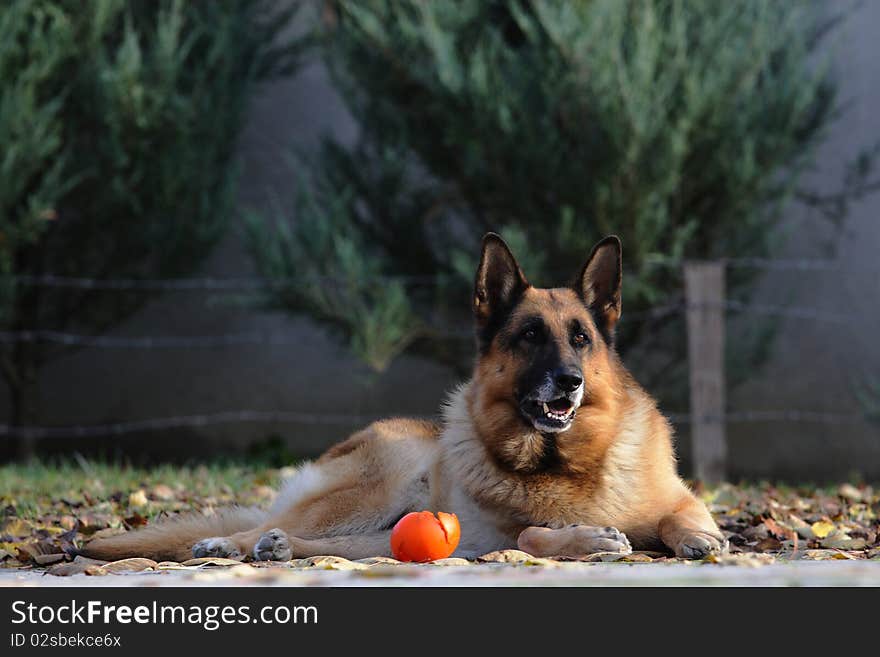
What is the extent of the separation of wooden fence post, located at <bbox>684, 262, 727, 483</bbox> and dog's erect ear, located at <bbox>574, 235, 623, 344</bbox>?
160 inches

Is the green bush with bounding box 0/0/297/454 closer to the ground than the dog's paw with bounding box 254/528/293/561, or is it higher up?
higher up

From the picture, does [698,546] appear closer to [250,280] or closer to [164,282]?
[250,280]

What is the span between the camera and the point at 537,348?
4340mm

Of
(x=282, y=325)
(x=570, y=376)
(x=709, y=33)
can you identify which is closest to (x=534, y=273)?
(x=709, y=33)

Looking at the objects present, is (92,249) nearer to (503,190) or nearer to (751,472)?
(503,190)

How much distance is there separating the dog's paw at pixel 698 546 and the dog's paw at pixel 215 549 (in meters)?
1.65

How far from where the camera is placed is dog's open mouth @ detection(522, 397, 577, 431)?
427cm

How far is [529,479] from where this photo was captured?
4.36 m

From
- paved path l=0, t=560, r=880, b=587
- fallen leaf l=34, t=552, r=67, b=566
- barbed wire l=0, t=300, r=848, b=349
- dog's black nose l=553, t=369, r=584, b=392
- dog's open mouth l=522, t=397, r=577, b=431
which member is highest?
dog's black nose l=553, t=369, r=584, b=392

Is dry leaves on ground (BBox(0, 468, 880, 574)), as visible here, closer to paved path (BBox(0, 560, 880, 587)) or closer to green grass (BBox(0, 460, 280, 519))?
green grass (BBox(0, 460, 280, 519))

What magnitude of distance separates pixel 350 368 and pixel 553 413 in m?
A: 6.64

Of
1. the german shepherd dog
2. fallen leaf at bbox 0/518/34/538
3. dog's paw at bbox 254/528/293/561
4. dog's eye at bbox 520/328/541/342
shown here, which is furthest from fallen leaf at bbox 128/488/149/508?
dog's eye at bbox 520/328/541/342

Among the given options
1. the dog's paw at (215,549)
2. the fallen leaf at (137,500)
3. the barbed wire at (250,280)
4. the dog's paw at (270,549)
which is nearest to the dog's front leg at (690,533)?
the dog's paw at (270,549)

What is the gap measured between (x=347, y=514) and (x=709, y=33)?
5810 millimetres
